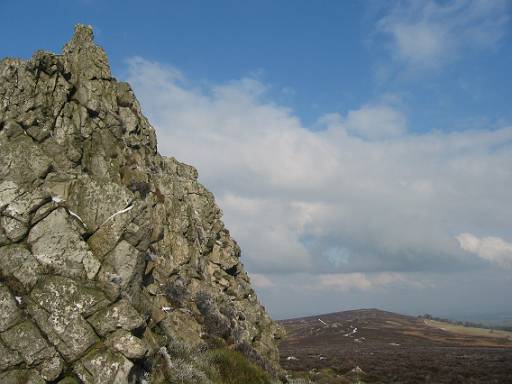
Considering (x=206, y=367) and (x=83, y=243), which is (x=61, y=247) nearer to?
(x=83, y=243)

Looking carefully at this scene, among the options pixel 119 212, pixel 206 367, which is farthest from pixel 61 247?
pixel 206 367

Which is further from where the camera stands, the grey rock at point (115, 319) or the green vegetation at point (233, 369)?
the green vegetation at point (233, 369)

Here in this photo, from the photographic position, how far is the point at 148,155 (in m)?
36.3

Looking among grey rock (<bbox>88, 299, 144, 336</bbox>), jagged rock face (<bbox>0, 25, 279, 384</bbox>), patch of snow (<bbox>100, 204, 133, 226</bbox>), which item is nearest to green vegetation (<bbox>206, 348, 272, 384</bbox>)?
jagged rock face (<bbox>0, 25, 279, 384</bbox>)

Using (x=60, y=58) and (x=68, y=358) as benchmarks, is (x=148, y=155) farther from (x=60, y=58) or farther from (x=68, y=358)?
(x=68, y=358)

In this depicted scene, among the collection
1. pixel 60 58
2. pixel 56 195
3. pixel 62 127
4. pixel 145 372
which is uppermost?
pixel 60 58

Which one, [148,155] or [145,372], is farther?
[148,155]

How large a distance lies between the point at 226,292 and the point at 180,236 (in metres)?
10.9

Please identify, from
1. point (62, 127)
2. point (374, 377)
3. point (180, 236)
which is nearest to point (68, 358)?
point (62, 127)

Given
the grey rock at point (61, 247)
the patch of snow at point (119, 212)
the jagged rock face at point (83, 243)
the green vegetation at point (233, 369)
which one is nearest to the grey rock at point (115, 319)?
the jagged rock face at point (83, 243)

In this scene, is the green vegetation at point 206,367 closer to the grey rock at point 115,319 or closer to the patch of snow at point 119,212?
the grey rock at point 115,319

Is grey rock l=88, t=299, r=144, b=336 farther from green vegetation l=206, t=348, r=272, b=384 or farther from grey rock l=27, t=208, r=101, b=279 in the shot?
green vegetation l=206, t=348, r=272, b=384

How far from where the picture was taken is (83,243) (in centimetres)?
1725

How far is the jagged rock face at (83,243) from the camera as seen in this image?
14.5 metres
